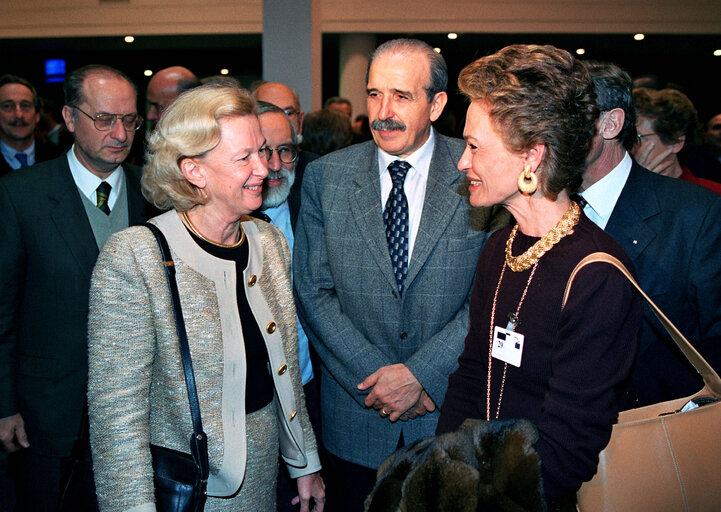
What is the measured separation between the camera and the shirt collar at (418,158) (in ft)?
8.00

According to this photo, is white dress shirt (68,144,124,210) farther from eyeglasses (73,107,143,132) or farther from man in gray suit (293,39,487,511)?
man in gray suit (293,39,487,511)

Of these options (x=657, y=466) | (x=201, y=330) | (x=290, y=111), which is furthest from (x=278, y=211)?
(x=657, y=466)

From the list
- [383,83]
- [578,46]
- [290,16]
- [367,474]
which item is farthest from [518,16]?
[367,474]

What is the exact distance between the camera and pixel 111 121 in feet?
9.20

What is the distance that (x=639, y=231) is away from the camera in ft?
6.91

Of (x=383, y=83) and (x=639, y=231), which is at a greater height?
(x=383, y=83)

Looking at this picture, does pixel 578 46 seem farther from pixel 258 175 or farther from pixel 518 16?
pixel 258 175

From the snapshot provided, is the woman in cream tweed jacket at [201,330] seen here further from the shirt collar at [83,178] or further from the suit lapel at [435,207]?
the shirt collar at [83,178]

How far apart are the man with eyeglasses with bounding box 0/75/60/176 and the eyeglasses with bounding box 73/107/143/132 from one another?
2.88 meters

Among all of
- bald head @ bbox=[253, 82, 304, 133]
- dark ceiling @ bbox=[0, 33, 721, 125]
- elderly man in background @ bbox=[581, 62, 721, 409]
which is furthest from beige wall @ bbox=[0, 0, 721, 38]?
elderly man in background @ bbox=[581, 62, 721, 409]

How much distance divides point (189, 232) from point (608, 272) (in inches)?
44.8

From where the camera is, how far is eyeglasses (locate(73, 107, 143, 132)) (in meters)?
2.76

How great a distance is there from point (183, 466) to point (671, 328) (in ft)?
4.12

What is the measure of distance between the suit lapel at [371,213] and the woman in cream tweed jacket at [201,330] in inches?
A: 14.3
